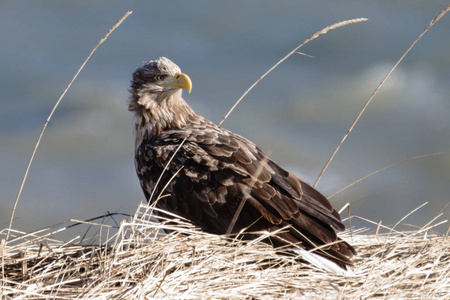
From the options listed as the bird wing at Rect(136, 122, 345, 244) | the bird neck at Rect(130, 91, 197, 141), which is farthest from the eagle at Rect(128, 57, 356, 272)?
the bird neck at Rect(130, 91, 197, 141)

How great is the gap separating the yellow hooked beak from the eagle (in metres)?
0.02

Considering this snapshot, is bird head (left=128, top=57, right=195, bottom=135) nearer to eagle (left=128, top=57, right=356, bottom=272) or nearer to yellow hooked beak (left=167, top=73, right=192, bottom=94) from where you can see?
yellow hooked beak (left=167, top=73, right=192, bottom=94)

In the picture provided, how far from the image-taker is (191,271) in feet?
11.8

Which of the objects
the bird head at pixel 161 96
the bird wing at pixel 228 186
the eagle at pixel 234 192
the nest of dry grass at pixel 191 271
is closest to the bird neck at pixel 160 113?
the bird head at pixel 161 96

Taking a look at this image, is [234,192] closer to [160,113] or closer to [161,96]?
Answer: [160,113]

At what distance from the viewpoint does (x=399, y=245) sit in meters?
4.46

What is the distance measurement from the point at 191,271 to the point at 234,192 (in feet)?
3.21

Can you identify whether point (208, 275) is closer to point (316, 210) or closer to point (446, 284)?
point (316, 210)

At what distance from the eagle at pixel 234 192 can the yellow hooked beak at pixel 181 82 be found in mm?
18

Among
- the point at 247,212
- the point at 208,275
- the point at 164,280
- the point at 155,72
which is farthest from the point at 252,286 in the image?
the point at 155,72

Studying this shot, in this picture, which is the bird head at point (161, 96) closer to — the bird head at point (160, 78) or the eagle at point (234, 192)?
the bird head at point (160, 78)

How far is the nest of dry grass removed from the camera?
3.47m

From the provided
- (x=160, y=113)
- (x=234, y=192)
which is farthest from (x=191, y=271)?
(x=160, y=113)

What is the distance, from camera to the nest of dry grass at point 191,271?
3.47m
